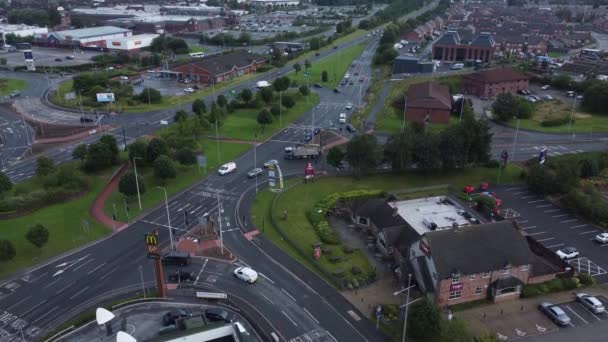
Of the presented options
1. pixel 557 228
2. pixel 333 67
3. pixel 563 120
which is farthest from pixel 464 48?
pixel 557 228

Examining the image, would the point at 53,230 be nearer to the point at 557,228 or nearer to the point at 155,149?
the point at 155,149

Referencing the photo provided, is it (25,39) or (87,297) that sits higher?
(25,39)

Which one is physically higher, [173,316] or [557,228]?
[173,316]

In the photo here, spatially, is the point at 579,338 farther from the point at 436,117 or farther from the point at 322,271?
the point at 436,117

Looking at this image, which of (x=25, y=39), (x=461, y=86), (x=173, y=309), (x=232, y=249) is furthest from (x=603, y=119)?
(x=25, y=39)

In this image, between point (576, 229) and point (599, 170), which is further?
point (599, 170)

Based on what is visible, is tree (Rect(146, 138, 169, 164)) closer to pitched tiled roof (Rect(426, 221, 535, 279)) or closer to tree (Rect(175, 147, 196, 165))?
tree (Rect(175, 147, 196, 165))

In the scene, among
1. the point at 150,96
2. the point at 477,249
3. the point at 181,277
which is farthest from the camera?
the point at 150,96
